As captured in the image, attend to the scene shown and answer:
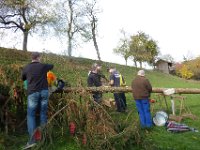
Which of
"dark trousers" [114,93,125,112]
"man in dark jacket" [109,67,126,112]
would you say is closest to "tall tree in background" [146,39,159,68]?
"man in dark jacket" [109,67,126,112]

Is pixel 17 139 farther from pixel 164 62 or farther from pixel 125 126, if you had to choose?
pixel 164 62

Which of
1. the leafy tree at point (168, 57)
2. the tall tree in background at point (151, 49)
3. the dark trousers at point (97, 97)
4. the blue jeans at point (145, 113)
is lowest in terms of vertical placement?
the blue jeans at point (145, 113)

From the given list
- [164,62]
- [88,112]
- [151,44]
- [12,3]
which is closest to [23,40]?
[12,3]

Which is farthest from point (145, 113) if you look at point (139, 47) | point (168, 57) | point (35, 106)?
point (168, 57)

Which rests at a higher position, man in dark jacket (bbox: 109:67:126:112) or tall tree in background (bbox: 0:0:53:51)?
tall tree in background (bbox: 0:0:53:51)

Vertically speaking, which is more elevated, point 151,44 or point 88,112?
point 151,44

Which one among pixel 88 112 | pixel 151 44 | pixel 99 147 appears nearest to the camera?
pixel 99 147

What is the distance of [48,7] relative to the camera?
105 feet

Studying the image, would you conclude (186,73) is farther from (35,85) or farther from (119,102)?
(35,85)

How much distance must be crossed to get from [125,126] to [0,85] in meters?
3.30

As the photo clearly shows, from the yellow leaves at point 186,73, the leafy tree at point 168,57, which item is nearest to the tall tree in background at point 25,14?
the yellow leaves at point 186,73

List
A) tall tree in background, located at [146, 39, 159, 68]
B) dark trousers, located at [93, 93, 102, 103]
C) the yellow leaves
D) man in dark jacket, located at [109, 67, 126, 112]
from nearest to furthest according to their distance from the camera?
dark trousers, located at [93, 93, 102, 103] < man in dark jacket, located at [109, 67, 126, 112] < tall tree in background, located at [146, 39, 159, 68] < the yellow leaves

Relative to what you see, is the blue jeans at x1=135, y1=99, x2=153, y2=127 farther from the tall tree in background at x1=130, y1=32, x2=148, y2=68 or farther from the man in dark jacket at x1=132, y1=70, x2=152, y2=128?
the tall tree in background at x1=130, y1=32, x2=148, y2=68

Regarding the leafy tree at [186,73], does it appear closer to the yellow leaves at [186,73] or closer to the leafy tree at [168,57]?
the yellow leaves at [186,73]
